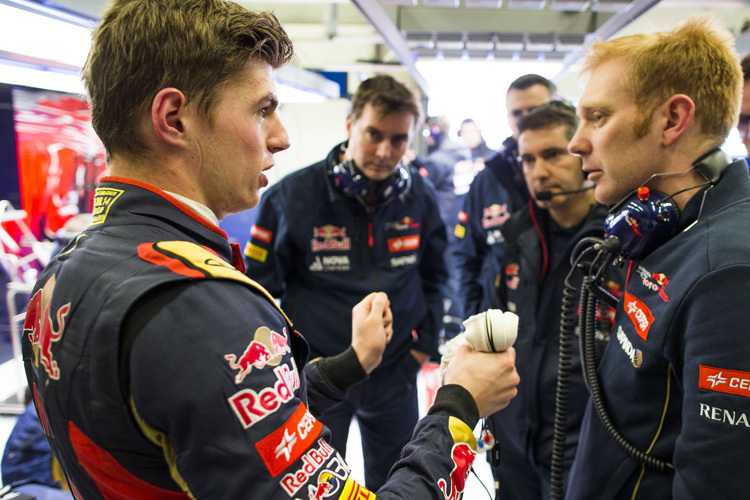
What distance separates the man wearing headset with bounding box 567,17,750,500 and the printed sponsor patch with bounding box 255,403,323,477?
710 mm

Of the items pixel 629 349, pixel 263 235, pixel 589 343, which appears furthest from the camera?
pixel 263 235

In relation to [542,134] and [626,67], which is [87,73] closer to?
[626,67]

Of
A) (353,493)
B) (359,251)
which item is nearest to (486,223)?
(359,251)

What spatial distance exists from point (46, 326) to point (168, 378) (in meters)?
0.27

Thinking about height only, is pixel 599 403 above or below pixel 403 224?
below

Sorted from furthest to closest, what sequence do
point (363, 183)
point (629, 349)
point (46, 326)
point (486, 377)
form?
point (363, 183) → point (629, 349) → point (486, 377) → point (46, 326)

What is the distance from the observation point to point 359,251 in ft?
7.09

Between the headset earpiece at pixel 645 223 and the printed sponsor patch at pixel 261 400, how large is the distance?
2.81 feet

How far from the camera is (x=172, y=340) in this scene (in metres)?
0.61

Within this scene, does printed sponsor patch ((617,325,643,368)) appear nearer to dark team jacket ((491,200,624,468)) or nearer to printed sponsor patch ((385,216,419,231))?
dark team jacket ((491,200,624,468))

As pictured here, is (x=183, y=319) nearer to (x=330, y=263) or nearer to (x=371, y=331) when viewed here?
(x=371, y=331)

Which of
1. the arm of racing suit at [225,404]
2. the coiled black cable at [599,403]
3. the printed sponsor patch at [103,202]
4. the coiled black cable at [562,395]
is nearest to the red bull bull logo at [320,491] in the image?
the arm of racing suit at [225,404]

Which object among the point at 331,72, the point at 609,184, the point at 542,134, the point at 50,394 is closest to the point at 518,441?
the point at 609,184

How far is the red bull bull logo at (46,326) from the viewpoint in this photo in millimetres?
682
